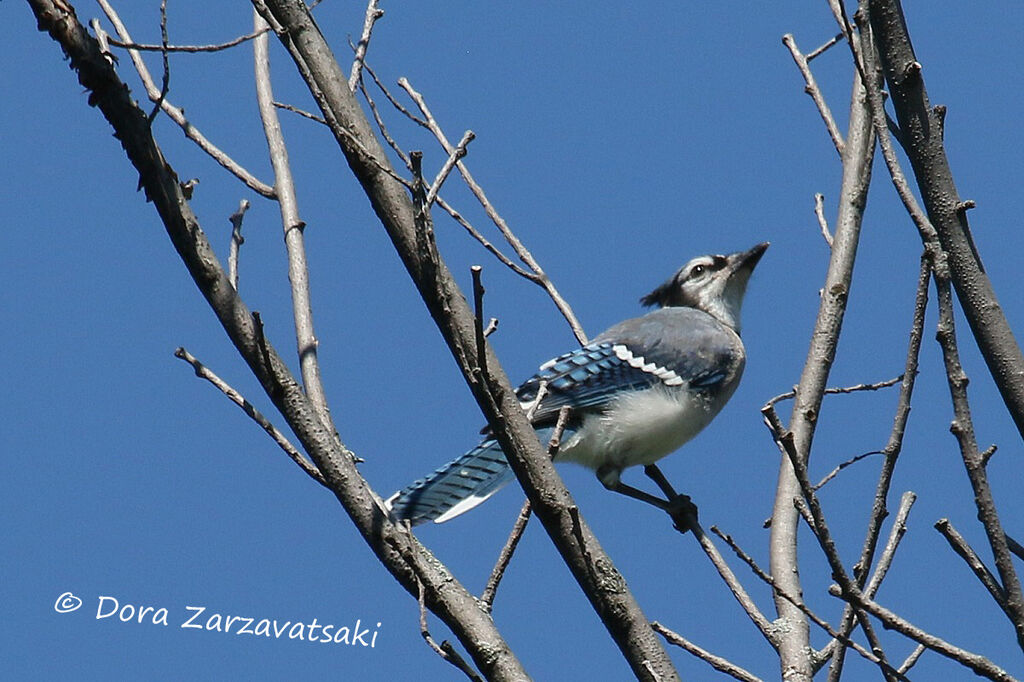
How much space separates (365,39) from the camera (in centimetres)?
369

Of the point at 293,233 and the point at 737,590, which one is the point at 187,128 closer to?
the point at 293,233

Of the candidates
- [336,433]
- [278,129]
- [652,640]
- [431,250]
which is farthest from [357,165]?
[652,640]

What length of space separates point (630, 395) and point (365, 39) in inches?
96.7

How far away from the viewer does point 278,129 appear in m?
3.58

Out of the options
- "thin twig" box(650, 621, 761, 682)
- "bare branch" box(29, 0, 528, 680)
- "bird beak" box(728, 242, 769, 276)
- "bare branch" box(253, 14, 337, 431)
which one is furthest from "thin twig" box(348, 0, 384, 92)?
"bird beak" box(728, 242, 769, 276)

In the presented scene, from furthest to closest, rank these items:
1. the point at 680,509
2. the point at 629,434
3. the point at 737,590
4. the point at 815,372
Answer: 1. the point at 629,434
2. the point at 680,509
3. the point at 815,372
4. the point at 737,590

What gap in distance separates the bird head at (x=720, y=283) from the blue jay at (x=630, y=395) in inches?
13.1

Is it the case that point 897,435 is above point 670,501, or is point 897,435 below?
below

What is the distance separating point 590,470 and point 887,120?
3307 mm

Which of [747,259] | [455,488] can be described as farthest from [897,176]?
→ [747,259]

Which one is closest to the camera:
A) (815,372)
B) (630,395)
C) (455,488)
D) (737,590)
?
(737,590)

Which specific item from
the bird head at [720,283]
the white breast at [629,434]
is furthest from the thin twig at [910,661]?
the bird head at [720,283]

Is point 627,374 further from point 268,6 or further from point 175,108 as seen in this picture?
point 268,6

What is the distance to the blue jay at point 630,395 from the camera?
541cm
